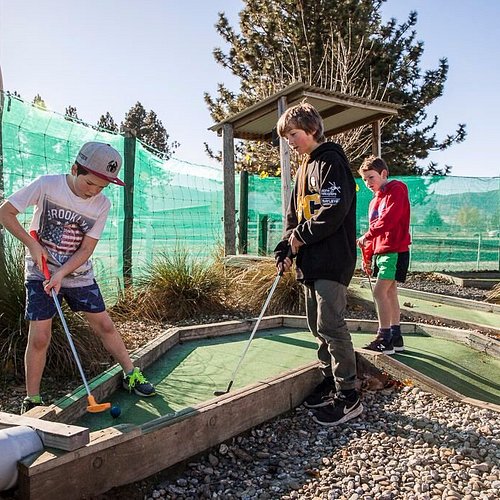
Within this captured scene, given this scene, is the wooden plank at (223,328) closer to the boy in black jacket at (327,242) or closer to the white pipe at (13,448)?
the boy in black jacket at (327,242)

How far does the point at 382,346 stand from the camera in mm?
4223

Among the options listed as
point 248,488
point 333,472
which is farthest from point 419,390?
point 248,488

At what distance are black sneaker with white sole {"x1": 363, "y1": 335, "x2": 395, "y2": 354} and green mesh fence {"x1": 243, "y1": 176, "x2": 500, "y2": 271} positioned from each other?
24.0 feet

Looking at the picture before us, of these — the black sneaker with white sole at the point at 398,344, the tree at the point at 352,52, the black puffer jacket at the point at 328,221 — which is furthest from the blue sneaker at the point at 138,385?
the tree at the point at 352,52

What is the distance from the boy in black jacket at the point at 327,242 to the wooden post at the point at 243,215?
578 cm

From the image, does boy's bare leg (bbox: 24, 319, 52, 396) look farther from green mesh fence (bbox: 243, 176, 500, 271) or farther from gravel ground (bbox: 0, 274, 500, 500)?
green mesh fence (bbox: 243, 176, 500, 271)

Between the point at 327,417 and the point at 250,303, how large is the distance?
3008mm

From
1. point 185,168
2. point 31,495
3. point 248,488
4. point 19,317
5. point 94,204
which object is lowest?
point 248,488

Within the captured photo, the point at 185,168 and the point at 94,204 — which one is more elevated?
the point at 185,168

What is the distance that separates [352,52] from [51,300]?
15791 mm

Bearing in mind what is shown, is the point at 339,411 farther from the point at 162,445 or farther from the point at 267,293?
the point at 267,293

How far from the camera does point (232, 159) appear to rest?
849cm

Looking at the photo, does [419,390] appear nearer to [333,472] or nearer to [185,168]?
[333,472]

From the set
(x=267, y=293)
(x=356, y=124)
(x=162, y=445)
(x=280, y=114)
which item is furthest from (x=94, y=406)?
(x=356, y=124)
